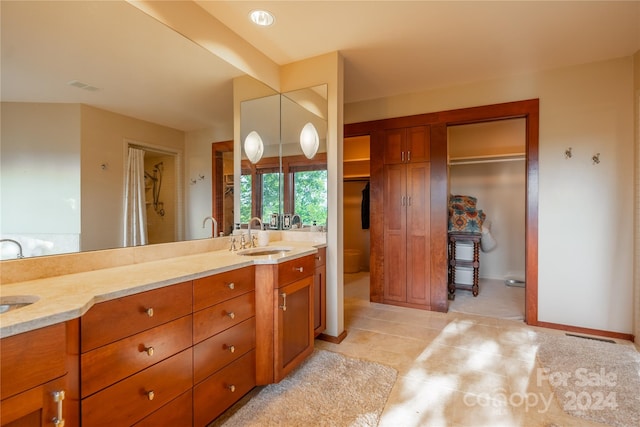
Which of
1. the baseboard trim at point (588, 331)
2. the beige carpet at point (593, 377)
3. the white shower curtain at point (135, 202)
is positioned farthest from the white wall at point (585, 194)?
the white shower curtain at point (135, 202)

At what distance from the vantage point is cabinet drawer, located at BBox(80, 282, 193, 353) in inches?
39.6

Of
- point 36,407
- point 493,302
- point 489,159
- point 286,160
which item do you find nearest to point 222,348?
point 36,407

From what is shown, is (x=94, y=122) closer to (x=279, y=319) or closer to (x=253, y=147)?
(x=253, y=147)

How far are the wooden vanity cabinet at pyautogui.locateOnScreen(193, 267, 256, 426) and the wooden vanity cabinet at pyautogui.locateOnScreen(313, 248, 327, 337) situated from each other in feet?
2.42

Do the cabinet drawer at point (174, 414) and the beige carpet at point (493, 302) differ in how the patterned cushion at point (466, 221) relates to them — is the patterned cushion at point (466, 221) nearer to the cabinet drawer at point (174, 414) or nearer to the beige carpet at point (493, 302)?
the beige carpet at point (493, 302)

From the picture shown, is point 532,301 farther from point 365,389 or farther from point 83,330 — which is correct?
point 83,330

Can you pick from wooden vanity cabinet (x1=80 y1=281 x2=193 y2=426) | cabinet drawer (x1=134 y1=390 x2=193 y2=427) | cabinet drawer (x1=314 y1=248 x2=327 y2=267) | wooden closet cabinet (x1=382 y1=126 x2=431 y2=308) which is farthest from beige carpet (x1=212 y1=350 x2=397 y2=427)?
wooden closet cabinet (x1=382 y1=126 x2=431 y2=308)

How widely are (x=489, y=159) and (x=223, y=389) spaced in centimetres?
473

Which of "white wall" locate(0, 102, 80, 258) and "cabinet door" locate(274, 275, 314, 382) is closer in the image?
"white wall" locate(0, 102, 80, 258)

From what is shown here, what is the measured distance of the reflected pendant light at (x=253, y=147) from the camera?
102 inches

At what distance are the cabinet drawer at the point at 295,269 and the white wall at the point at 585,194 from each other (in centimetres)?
241

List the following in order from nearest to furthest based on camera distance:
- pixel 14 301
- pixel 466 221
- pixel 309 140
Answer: pixel 14 301, pixel 309 140, pixel 466 221

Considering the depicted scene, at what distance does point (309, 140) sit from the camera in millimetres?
2822

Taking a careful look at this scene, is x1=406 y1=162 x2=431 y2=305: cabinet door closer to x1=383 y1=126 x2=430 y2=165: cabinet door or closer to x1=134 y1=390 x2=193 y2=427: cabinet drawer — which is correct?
x1=383 y1=126 x2=430 y2=165: cabinet door
